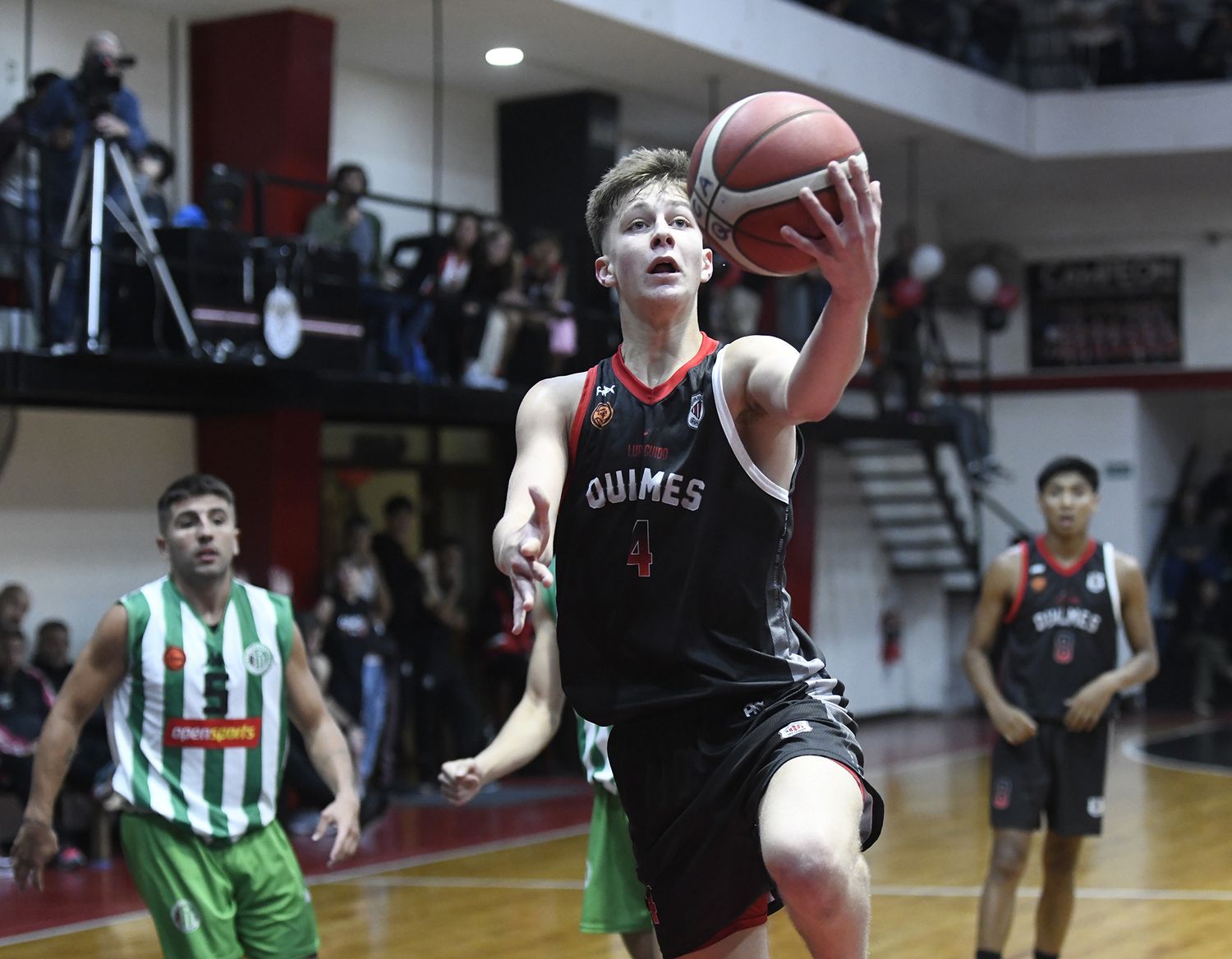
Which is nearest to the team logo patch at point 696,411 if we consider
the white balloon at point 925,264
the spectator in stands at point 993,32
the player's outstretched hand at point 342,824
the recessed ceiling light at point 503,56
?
the player's outstretched hand at point 342,824

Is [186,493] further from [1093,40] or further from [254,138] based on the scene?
[1093,40]

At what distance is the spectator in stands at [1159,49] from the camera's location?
16.8 meters

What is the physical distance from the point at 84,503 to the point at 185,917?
22.0ft

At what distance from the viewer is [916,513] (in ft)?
56.9

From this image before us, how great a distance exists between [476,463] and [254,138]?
3430 mm

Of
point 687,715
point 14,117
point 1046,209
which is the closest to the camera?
point 687,715

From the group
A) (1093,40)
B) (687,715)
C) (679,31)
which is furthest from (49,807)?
(1093,40)

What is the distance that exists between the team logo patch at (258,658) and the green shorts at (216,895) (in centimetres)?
45

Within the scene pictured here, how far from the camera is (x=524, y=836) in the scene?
32.9ft

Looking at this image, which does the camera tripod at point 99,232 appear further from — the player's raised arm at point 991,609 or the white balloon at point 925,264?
the white balloon at point 925,264

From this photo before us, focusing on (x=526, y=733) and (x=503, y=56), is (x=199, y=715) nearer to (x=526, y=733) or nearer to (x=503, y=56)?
(x=526, y=733)

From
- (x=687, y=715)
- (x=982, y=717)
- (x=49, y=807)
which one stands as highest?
(x=687, y=715)

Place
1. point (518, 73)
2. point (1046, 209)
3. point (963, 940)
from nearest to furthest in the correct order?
point (963, 940) < point (518, 73) < point (1046, 209)

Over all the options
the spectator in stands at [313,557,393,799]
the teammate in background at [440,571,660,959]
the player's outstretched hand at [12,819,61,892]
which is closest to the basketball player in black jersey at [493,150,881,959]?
the teammate in background at [440,571,660,959]
